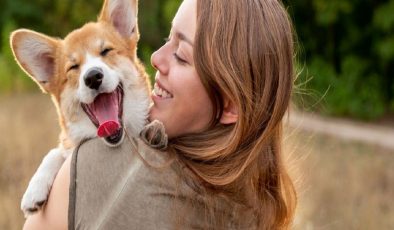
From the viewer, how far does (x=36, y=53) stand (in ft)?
10.6

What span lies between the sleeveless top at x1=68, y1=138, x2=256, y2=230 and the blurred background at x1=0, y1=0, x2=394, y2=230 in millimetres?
642

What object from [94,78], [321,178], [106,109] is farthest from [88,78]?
[321,178]

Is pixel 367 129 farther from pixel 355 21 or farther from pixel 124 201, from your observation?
pixel 124 201

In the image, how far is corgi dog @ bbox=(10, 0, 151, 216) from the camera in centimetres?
288

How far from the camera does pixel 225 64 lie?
2.42 metres

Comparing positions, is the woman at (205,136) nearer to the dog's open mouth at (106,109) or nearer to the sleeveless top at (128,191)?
the sleeveless top at (128,191)

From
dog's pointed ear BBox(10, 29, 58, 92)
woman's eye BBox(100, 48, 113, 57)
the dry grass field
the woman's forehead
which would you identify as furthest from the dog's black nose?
the dry grass field

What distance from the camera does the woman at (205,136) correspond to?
7.55ft

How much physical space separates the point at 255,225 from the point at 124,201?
53 centimetres

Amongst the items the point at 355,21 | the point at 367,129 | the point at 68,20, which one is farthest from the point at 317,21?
the point at 68,20

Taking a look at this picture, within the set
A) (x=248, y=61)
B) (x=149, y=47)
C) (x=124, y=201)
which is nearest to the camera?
(x=124, y=201)

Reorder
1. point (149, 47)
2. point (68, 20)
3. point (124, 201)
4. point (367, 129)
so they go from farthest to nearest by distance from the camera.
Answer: point (68, 20) → point (149, 47) → point (367, 129) → point (124, 201)

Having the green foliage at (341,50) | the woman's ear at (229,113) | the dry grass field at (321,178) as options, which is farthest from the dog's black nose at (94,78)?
the green foliage at (341,50)

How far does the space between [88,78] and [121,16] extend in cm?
47
